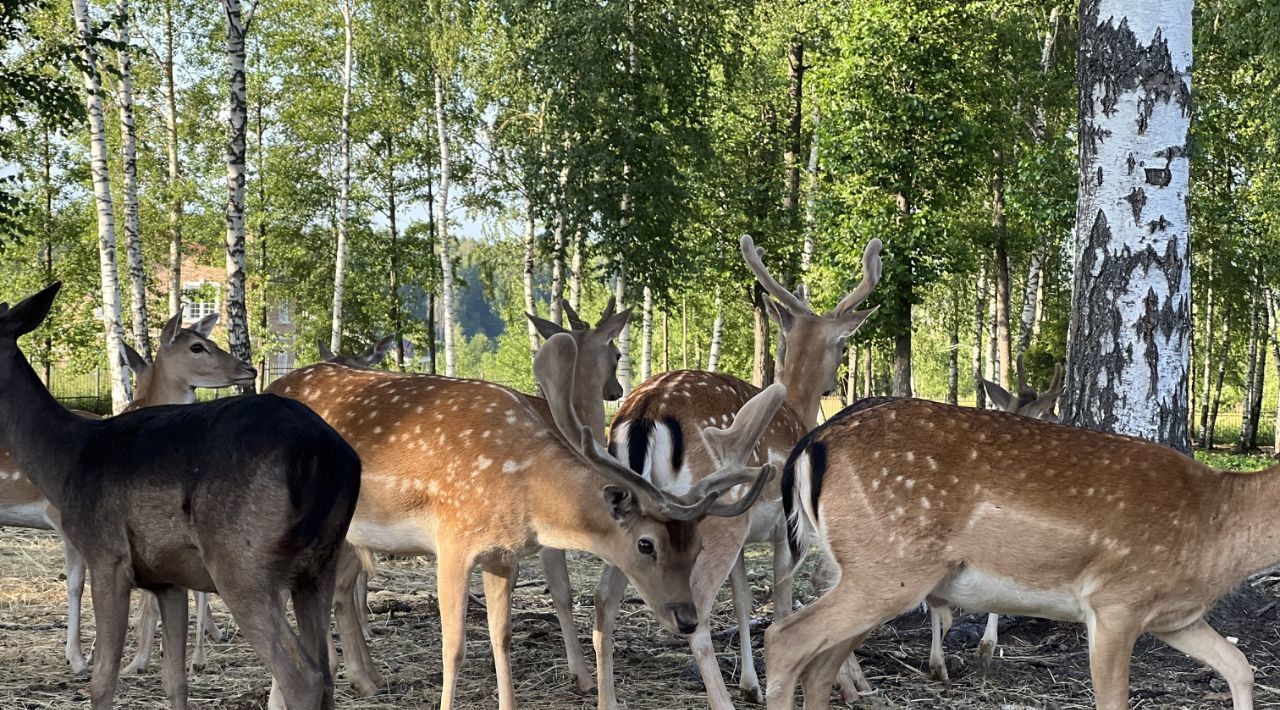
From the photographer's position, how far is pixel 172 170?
1297 inches

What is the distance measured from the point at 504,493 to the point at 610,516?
0.55 m

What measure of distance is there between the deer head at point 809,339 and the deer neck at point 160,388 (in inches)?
155

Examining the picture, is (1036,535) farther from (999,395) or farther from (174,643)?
(999,395)

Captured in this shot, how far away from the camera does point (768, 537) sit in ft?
19.5

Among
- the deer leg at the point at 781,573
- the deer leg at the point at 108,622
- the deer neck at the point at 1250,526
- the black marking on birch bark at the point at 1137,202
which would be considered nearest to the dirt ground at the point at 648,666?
the deer leg at the point at 781,573

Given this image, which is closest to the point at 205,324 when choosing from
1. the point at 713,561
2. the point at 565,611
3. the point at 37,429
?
the point at 565,611

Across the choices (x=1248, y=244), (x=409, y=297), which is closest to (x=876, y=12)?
(x=1248, y=244)

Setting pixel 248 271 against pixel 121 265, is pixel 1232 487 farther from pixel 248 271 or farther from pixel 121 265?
pixel 248 271

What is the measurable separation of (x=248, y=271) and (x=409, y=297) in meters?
5.25

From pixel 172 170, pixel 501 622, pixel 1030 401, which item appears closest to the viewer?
pixel 501 622

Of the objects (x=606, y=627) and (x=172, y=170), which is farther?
(x=172, y=170)

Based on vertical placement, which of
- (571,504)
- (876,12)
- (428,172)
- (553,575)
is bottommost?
(553,575)

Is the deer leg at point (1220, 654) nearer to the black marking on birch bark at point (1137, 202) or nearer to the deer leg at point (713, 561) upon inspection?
the deer leg at point (713, 561)

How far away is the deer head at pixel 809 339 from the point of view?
6645 millimetres
